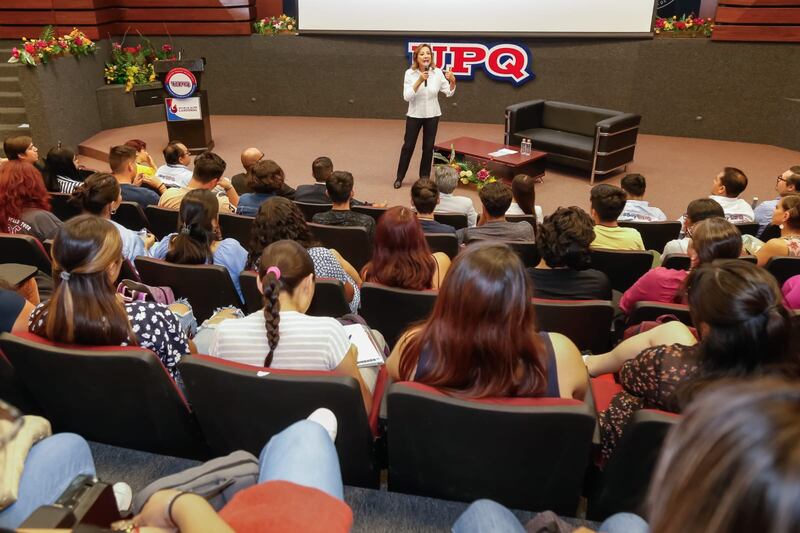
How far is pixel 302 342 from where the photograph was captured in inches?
69.7

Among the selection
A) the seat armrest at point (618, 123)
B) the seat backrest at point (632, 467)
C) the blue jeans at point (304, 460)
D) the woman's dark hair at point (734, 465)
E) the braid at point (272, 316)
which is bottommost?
the seat backrest at point (632, 467)

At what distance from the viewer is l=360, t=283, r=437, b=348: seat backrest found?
235 cm

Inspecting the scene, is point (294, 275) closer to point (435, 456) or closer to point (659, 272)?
point (435, 456)

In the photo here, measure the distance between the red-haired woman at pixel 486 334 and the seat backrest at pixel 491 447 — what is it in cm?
12

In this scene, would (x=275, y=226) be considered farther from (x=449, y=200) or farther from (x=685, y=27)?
(x=685, y=27)

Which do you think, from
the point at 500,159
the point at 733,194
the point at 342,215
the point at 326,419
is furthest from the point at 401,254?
the point at 500,159

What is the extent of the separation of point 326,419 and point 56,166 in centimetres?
362

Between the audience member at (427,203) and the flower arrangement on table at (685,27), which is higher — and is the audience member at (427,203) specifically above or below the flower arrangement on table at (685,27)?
below

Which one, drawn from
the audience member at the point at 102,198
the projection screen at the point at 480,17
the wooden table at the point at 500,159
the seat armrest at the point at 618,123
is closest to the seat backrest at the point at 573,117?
the seat armrest at the point at 618,123

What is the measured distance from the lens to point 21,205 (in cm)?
313

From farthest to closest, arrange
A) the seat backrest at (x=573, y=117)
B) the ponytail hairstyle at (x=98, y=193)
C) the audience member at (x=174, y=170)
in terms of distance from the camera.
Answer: the seat backrest at (x=573, y=117)
the audience member at (x=174, y=170)
the ponytail hairstyle at (x=98, y=193)

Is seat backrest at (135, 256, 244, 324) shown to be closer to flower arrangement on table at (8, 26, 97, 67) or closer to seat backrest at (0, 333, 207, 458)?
seat backrest at (0, 333, 207, 458)

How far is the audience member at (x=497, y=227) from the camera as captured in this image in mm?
3361

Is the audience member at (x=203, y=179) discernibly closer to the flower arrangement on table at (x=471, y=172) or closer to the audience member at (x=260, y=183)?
the audience member at (x=260, y=183)
